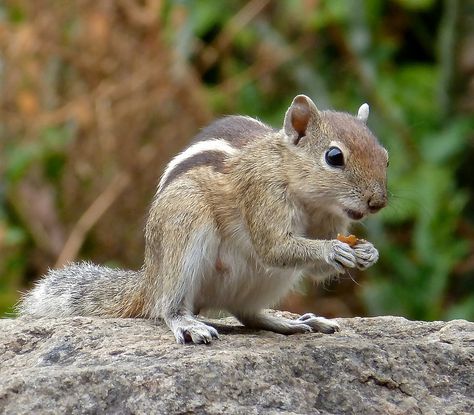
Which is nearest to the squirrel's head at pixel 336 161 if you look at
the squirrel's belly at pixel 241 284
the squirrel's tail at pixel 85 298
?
the squirrel's belly at pixel 241 284

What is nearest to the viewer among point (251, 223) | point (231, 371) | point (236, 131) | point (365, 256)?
point (231, 371)

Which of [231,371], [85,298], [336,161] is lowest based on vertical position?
[231,371]

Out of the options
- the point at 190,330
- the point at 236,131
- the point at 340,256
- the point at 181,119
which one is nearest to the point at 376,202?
the point at 340,256

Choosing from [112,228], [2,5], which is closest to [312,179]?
[112,228]

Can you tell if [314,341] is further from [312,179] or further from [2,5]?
[2,5]

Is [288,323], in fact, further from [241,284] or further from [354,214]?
[354,214]

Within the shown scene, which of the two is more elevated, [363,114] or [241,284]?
[363,114]
